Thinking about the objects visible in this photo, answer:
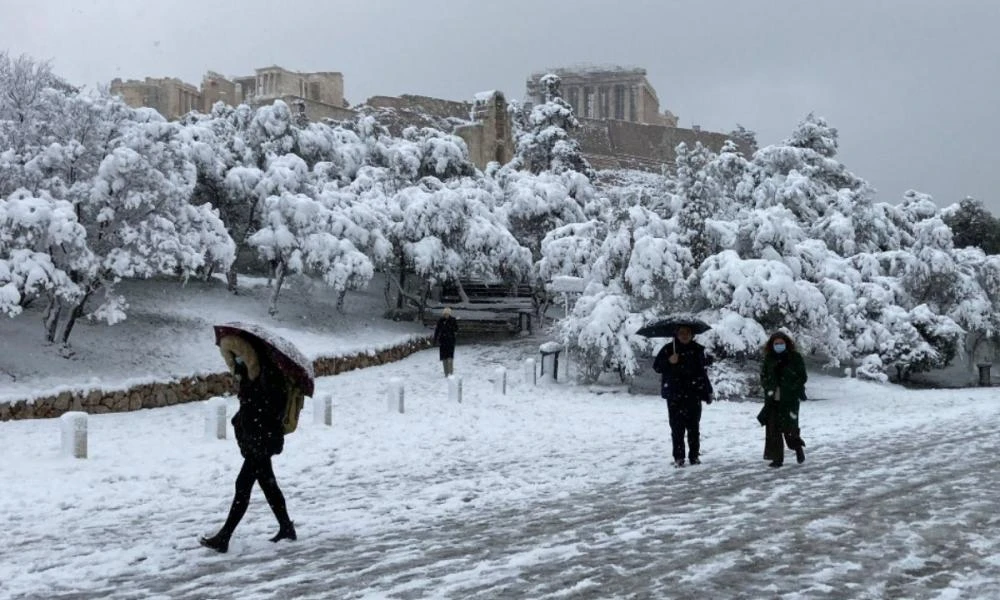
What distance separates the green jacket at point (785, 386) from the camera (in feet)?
35.3

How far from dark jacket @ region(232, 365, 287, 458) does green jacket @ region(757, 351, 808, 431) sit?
6.14 meters

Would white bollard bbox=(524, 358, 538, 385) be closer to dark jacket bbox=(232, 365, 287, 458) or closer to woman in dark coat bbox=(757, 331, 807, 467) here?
woman in dark coat bbox=(757, 331, 807, 467)

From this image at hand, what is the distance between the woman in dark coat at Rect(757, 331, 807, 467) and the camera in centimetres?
1079

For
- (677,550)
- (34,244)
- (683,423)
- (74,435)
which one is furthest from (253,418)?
(34,244)

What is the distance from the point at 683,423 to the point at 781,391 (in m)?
1.19

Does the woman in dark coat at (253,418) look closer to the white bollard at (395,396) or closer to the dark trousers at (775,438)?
the dark trousers at (775,438)

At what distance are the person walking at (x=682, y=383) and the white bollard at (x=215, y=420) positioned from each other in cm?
654

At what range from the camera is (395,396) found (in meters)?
17.3

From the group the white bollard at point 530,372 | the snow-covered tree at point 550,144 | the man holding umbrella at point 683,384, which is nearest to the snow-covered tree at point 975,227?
the snow-covered tree at point 550,144

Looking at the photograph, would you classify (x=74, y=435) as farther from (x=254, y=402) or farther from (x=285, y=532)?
(x=254, y=402)

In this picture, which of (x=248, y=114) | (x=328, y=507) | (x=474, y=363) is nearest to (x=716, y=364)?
(x=474, y=363)

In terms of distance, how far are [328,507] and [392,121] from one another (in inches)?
2292

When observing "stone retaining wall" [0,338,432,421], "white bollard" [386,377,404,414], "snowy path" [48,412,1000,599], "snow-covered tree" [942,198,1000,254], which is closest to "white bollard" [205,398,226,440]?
"white bollard" [386,377,404,414]

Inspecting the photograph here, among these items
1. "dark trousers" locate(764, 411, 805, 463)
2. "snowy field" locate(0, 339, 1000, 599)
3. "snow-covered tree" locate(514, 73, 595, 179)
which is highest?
"snow-covered tree" locate(514, 73, 595, 179)
